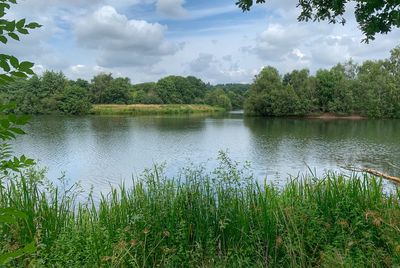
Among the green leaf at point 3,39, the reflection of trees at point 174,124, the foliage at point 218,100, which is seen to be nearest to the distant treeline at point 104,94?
the foliage at point 218,100

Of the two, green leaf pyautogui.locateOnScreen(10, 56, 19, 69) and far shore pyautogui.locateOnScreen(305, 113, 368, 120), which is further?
far shore pyautogui.locateOnScreen(305, 113, 368, 120)

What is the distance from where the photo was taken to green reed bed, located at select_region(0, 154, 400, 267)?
186 inches

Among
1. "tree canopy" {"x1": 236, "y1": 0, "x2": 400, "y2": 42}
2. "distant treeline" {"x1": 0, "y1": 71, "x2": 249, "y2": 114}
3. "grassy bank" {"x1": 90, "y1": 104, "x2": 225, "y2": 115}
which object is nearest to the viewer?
"tree canopy" {"x1": 236, "y1": 0, "x2": 400, "y2": 42}

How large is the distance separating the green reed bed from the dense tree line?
207 ft

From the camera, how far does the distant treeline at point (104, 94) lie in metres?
82.5

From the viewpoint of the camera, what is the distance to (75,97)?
8462 centimetres

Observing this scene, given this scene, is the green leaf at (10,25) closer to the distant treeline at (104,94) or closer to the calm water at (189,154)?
the calm water at (189,154)

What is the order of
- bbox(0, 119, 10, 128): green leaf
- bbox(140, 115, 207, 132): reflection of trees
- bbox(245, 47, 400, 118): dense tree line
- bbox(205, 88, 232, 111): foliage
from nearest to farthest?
bbox(0, 119, 10, 128): green leaf < bbox(140, 115, 207, 132): reflection of trees < bbox(245, 47, 400, 118): dense tree line < bbox(205, 88, 232, 111): foliage

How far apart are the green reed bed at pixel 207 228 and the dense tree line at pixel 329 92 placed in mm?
63238

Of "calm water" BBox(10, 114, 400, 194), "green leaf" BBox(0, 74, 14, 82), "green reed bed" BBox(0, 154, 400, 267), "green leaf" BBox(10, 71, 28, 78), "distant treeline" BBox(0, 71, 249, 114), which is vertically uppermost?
"distant treeline" BBox(0, 71, 249, 114)

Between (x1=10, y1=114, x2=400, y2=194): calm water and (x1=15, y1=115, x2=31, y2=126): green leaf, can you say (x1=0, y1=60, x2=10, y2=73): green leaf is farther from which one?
(x1=10, y1=114, x2=400, y2=194): calm water

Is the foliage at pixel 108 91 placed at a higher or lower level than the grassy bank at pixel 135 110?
higher

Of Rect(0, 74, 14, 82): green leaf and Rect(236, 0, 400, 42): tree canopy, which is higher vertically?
Rect(236, 0, 400, 42): tree canopy

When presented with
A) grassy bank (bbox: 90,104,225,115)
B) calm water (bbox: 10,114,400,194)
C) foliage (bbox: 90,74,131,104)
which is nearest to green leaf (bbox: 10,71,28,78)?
calm water (bbox: 10,114,400,194)
